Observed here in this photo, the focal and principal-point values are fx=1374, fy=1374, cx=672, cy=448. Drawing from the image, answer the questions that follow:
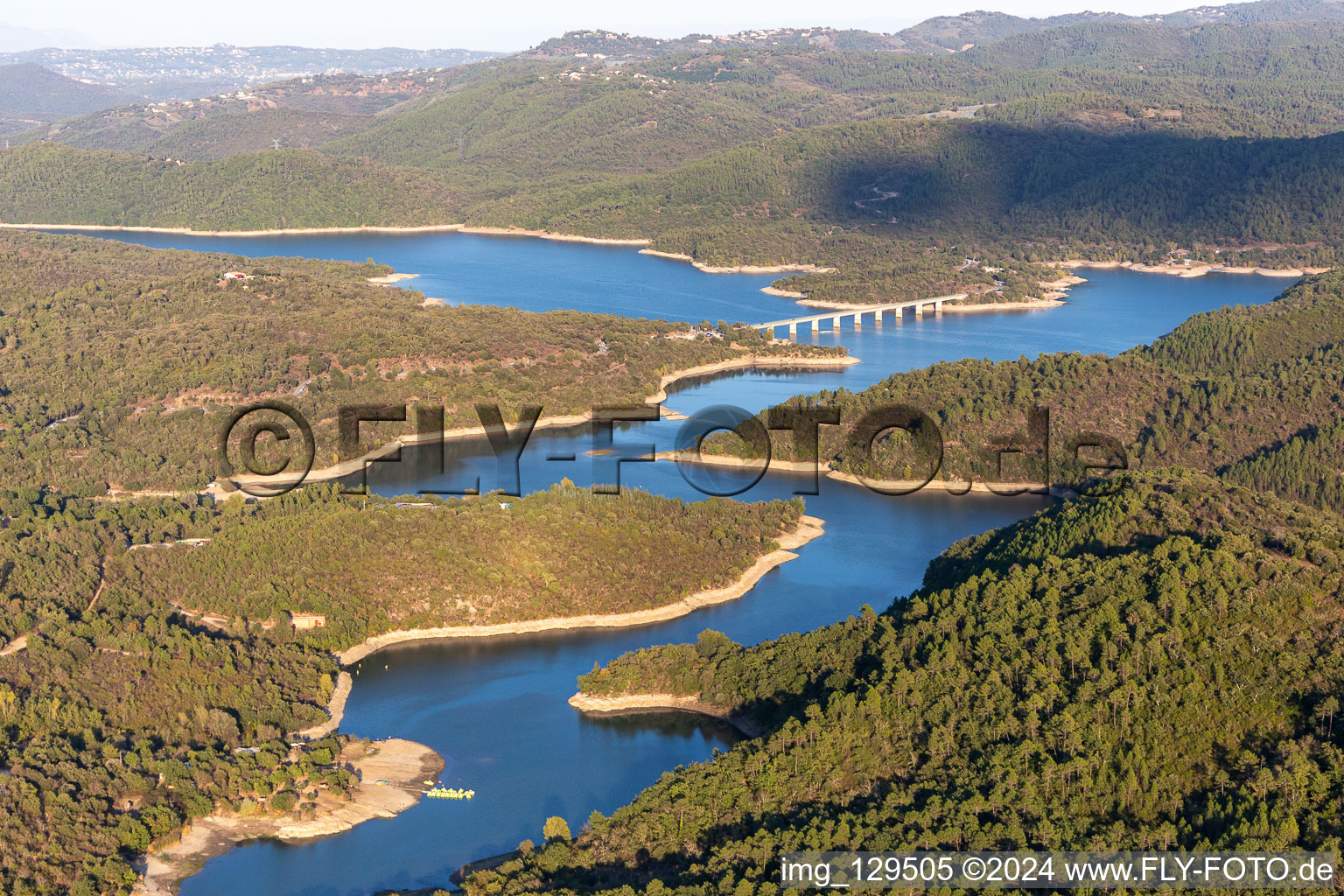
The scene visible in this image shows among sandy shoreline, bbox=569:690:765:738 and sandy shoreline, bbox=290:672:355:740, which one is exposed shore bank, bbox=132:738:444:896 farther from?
sandy shoreline, bbox=569:690:765:738

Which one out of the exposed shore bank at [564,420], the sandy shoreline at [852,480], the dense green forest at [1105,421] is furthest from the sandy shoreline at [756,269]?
the sandy shoreline at [852,480]

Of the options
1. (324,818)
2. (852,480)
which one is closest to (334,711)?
(324,818)

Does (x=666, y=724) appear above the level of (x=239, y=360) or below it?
below

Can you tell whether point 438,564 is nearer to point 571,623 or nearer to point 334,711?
point 571,623

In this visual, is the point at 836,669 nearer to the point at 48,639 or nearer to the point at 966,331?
the point at 48,639

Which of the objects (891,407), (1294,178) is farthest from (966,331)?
(1294,178)

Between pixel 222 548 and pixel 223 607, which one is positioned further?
pixel 222 548
